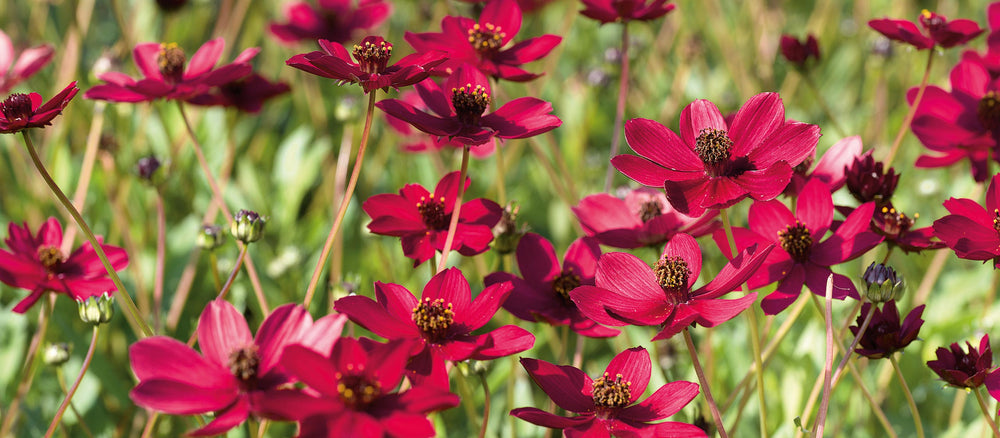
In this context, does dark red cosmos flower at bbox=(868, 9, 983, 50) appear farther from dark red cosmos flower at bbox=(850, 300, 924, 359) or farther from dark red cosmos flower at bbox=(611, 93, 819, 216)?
dark red cosmos flower at bbox=(850, 300, 924, 359)

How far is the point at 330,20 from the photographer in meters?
2.19

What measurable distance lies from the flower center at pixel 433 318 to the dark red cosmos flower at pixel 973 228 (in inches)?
21.1

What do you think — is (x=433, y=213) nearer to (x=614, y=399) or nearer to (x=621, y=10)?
(x=614, y=399)

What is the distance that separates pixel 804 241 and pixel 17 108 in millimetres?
900

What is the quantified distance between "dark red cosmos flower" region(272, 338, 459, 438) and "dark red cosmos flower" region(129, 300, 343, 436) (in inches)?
0.9

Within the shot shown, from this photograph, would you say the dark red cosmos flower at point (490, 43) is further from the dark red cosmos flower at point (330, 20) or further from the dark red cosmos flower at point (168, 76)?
the dark red cosmos flower at point (330, 20)

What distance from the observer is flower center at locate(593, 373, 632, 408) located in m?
0.88

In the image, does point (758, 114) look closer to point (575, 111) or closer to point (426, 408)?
point (426, 408)

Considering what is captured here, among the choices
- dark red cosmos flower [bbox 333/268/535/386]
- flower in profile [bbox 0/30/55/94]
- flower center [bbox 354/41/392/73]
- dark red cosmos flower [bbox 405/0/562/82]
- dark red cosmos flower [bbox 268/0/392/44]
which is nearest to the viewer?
dark red cosmos flower [bbox 333/268/535/386]

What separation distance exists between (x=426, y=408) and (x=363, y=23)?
1.63 meters

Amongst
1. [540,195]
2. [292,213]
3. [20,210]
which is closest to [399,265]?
[292,213]

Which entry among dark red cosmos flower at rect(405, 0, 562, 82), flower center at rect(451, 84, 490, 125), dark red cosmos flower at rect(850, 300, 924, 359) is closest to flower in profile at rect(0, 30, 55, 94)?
dark red cosmos flower at rect(405, 0, 562, 82)

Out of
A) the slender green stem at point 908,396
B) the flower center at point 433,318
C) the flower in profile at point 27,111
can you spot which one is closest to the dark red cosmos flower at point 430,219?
the flower center at point 433,318

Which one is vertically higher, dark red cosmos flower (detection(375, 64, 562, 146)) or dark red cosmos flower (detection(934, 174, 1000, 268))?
dark red cosmos flower (detection(375, 64, 562, 146))
